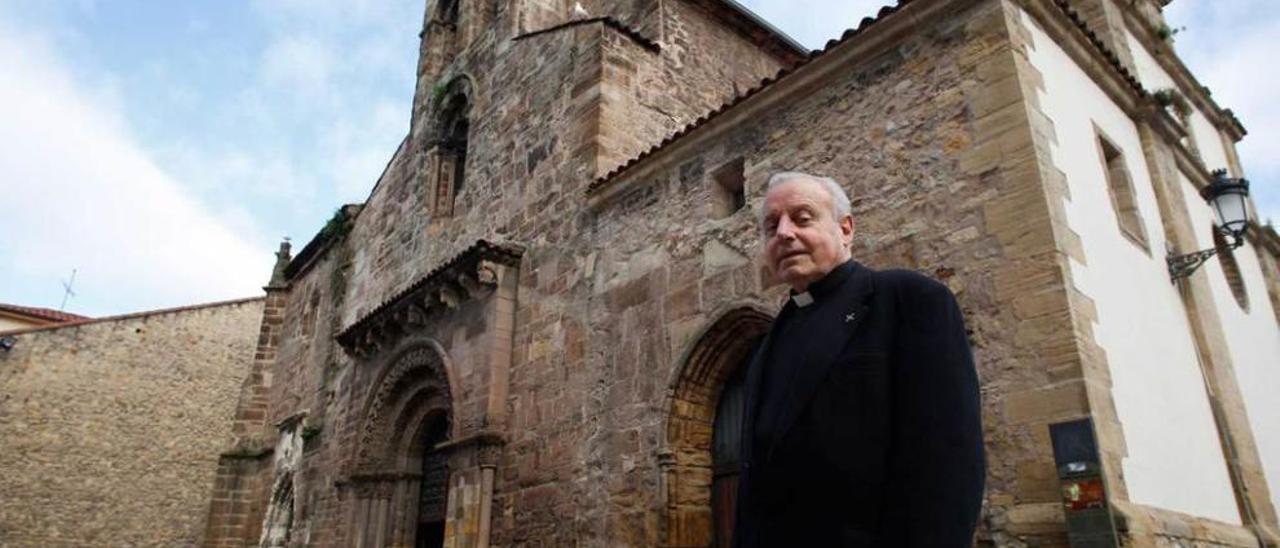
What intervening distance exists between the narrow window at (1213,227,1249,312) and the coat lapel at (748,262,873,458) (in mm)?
7465

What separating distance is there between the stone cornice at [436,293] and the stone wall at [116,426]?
10.4m

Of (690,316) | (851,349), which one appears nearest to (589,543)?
(690,316)

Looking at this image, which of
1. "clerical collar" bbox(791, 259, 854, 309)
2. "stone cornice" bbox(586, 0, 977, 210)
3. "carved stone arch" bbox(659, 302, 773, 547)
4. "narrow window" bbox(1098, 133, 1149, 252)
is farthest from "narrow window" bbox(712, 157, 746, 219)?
"clerical collar" bbox(791, 259, 854, 309)

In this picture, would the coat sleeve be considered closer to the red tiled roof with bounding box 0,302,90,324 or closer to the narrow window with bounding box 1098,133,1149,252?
the narrow window with bounding box 1098,133,1149,252

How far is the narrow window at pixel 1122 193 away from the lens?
5.89m

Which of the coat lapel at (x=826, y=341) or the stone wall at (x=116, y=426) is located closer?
the coat lapel at (x=826, y=341)

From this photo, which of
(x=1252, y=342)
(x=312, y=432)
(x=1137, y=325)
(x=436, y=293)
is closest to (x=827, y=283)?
(x=1137, y=325)

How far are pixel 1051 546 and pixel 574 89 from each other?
6775 millimetres

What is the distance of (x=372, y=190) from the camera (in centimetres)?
1431

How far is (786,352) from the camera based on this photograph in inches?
79.0

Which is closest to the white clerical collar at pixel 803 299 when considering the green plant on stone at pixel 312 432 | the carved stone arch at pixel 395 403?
the carved stone arch at pixel 395 403

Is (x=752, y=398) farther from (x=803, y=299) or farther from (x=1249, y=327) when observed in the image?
(x=1249, y=327)

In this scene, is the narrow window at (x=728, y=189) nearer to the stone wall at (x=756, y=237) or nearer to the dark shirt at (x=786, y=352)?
the stone wall at (x=756, y=237)

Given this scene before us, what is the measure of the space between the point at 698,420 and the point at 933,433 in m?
5.19
